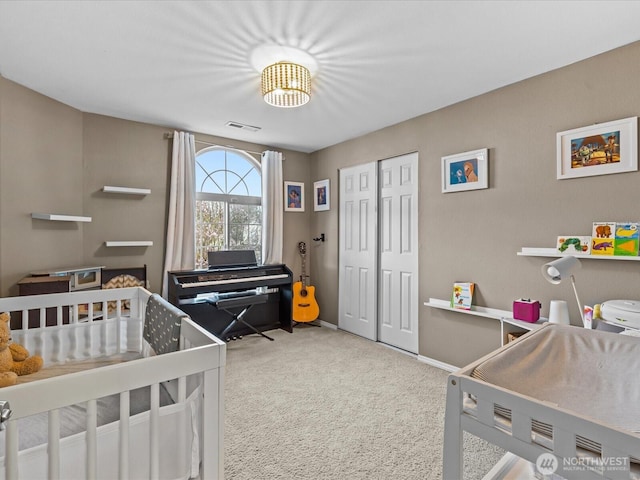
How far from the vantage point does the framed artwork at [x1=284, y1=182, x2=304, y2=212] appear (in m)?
4.51

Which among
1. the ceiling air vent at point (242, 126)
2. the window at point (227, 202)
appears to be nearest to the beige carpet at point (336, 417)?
the window at point (227, 202)

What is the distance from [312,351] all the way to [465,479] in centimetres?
201

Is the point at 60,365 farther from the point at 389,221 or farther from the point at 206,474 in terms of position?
the point at 389,221

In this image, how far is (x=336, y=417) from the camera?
2229mm

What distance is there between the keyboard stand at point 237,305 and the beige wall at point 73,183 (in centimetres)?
77

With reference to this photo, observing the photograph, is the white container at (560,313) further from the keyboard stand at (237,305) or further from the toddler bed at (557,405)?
the keyboard stand at (237,305)

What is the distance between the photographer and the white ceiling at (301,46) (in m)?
1.72

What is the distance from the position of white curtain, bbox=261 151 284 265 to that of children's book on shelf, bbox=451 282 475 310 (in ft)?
7.42

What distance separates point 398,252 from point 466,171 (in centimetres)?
112

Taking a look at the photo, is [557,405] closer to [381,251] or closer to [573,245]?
[573,245]

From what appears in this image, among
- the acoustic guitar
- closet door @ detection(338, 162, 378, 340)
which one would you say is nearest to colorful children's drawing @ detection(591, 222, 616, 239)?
closet door @ detection(338, 162, 378, 340)

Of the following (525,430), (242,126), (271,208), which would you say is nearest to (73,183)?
(242,126)

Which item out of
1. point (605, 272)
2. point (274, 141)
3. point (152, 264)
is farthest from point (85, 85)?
point (605, 272)

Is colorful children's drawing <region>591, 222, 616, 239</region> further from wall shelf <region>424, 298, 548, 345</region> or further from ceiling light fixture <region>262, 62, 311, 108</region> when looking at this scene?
ceiling light fixture <region>262, 62, 311, 108</region>
